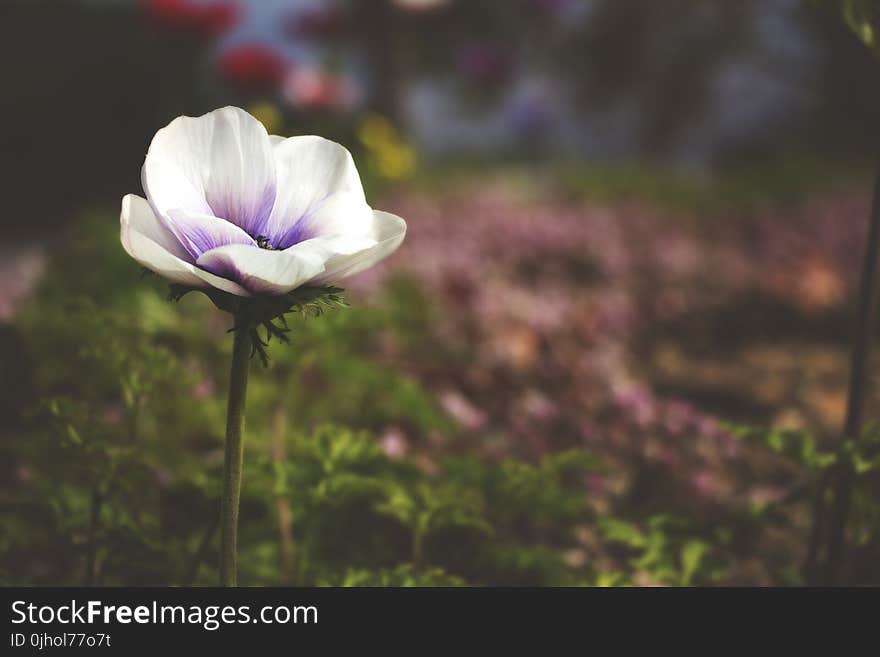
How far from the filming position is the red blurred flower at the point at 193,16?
6.24 meters

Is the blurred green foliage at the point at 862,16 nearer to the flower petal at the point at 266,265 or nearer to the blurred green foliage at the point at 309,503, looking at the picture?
the blurred green foliage at the point at 309,503

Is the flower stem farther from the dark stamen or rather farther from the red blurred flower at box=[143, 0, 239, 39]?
the red blurred flower at box=[143, 0, 239, 39]

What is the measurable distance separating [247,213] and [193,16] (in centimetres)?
584

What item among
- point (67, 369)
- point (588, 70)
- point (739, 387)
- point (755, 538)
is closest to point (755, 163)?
point (588, 70)

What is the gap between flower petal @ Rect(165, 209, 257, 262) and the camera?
102 centimetres

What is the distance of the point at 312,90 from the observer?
6570 mm

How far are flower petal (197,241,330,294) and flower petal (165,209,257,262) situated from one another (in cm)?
5

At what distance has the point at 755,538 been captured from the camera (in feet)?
7.43

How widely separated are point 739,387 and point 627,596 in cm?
278

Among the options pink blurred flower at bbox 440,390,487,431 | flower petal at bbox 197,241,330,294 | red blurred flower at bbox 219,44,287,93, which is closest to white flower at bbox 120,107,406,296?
flower petal at bbox 197,241,330,294

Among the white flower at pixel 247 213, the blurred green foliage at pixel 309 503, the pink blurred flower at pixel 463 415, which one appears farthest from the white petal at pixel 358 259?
the pink blurred flower at pixel 463 415

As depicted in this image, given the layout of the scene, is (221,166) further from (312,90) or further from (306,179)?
(312,90)

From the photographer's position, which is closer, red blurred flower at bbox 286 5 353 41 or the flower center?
the flower center

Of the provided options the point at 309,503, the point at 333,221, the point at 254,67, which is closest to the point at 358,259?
the point at 333,221
